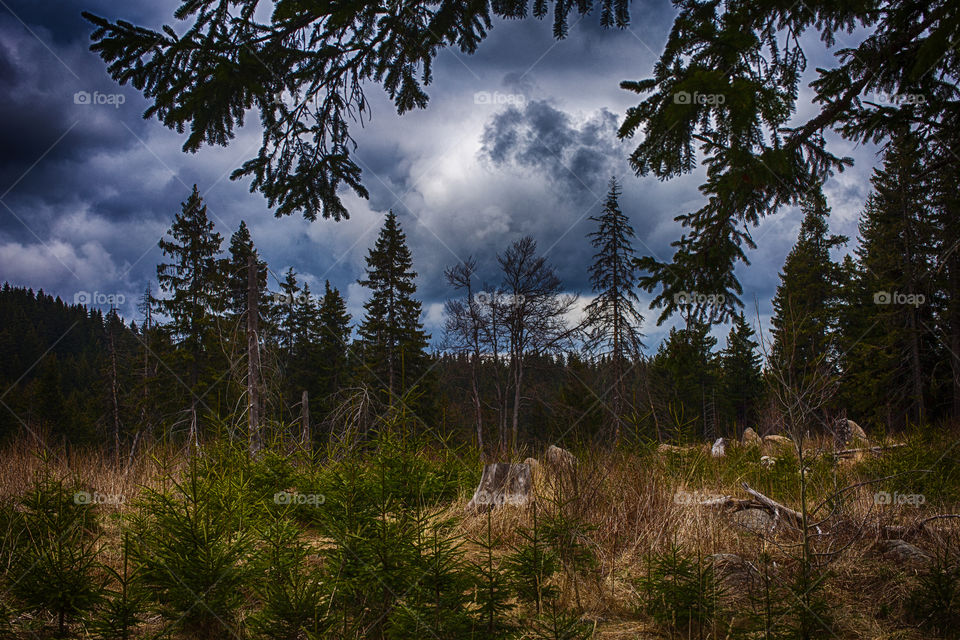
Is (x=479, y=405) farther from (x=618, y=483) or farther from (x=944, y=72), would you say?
(x=944, y=72)

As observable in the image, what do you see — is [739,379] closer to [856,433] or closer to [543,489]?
[856,433]

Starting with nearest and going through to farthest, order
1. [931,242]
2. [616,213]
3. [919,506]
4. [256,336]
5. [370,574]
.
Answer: [370,574] → [919,506] → [256,336] → [931,242] → [616,213]

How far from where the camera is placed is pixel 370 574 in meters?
2.79

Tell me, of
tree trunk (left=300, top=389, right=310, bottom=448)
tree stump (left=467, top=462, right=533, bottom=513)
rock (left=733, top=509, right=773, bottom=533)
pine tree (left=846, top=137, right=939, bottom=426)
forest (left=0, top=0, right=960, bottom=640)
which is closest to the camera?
forest (left=0, top=0, right=960, bottom=640)

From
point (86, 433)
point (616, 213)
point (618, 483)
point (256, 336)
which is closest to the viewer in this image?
point (618, 483)

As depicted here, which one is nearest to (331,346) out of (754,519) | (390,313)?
(390,313)

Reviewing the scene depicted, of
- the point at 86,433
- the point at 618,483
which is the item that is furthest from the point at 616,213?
the point at 86,433

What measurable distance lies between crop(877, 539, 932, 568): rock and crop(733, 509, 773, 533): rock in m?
0.85

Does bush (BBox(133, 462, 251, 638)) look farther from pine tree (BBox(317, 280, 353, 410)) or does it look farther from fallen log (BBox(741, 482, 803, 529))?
pine tree (BBox(317, 280, 353, 410))

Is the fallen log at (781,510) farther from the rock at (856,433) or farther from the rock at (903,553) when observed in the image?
the rock at (856,433)

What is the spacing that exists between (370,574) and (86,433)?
4814 cm

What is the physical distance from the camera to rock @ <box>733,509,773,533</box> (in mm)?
4764

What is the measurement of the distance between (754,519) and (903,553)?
1.17 metres

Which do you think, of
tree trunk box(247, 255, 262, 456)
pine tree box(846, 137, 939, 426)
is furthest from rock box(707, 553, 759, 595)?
pine tree box(846, 137, 939, 426)
